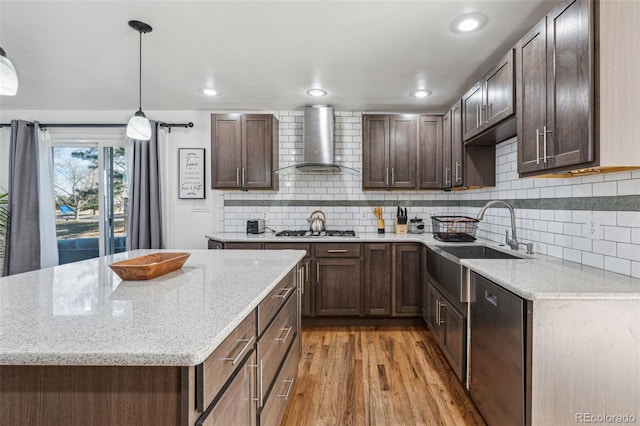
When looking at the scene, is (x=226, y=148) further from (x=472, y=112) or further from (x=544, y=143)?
(x=544, y=143)

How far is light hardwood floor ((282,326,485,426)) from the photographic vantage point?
1.95 metres

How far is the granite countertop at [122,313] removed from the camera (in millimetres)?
757

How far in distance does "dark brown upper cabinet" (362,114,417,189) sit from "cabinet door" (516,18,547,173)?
1.74 m

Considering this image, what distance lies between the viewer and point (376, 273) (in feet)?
11.3

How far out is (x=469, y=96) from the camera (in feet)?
9.18

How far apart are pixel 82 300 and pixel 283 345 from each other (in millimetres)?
987

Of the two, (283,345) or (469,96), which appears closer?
(283,345)

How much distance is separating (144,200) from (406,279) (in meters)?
3.14

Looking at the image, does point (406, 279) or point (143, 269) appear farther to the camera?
point (406, 279)

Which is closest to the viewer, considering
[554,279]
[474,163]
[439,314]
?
[554,279]

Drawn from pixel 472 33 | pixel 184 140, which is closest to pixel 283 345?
pixel 472 33

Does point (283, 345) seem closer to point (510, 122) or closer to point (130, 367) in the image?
point (130, 367)

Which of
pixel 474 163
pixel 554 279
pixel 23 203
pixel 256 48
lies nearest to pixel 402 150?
pixel 474 163

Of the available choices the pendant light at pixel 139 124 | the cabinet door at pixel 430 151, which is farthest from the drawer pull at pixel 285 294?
the cabinet door at pixel 430 151
